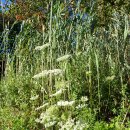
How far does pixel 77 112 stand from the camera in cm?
466

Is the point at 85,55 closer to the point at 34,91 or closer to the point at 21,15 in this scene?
the point at 34,91

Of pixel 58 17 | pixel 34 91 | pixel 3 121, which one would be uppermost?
pixel 58 17

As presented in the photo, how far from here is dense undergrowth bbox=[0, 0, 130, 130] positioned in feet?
16.3

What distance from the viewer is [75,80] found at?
5.46 m

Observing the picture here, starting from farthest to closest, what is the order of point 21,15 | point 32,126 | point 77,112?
point 21,15, point 32,126, point 77,112

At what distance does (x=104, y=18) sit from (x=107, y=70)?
2.62 meters

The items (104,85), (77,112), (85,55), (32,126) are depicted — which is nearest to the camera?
(77,112)

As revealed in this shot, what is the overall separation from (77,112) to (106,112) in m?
0.94

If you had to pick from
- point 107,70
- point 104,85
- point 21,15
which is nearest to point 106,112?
point 104,85

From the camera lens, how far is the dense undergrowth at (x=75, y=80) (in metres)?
4.96

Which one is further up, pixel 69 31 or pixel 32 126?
pixel 69 31

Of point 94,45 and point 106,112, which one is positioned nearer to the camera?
point 106,112

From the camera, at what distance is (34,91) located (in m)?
5.63

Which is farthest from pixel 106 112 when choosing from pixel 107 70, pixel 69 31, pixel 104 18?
pixel 104 18
